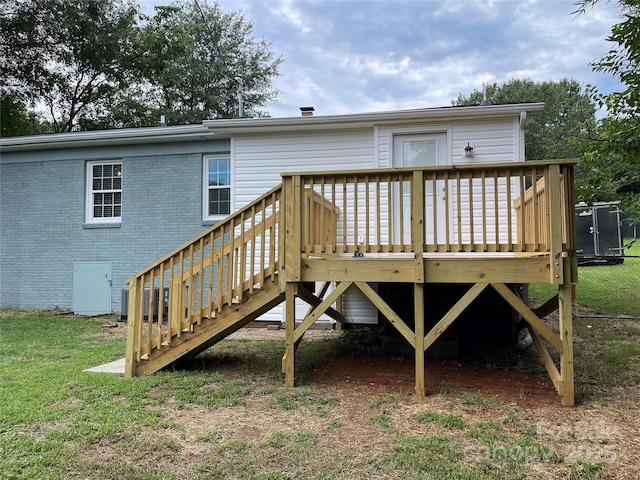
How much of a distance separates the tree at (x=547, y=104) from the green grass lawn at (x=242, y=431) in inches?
929

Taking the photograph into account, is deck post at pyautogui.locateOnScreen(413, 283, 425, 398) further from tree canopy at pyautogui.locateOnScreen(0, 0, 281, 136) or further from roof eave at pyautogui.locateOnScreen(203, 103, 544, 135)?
tree canopy at pyautogui.locateOnScreen(0, 0, 281, 136)

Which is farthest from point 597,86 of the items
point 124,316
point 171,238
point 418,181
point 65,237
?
point 65,237

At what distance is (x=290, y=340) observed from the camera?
4.29 metres

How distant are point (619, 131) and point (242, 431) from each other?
6.28 meters

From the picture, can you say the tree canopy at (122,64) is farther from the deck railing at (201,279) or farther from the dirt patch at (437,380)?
the dirt patch at (437,380)

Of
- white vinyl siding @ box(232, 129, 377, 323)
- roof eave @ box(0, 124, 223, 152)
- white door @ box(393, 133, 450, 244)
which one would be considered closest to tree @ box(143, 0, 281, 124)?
roof eave @ box(0, 124, 223, 152)

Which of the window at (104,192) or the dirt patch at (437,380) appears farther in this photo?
the window at (104,192)

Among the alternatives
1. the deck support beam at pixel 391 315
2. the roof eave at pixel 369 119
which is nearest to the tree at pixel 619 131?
the roof eave at pixel 369 119

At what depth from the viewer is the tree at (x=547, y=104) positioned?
974 inches

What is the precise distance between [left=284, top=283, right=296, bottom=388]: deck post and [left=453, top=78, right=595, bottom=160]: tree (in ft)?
77.7

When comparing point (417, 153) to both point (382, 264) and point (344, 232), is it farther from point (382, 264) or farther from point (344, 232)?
point (382, 264)

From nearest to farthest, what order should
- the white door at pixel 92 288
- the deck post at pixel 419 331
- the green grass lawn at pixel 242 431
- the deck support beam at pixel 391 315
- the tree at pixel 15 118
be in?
the green grass lawn at pixel 242 431 < the deck post at pixel 419 331 < the deck support beam at pixel 391 315 < the white door at pixel 92 288 < the tree at pixel 15 118

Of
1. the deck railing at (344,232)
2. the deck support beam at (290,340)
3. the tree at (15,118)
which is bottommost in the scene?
the deck support beam at (290,340)

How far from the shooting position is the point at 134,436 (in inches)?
118
